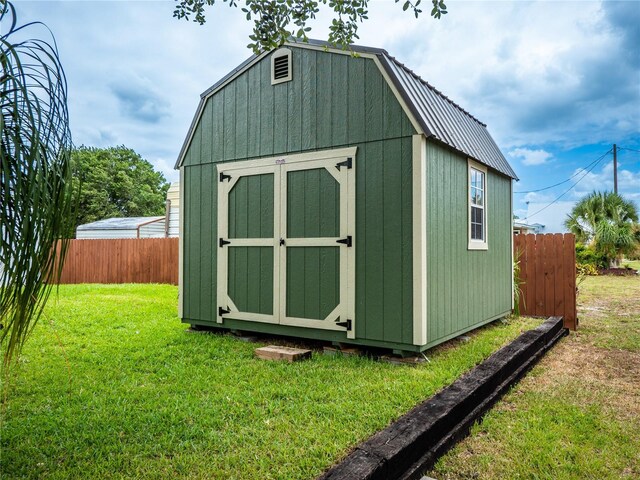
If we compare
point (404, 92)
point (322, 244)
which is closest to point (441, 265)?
point (322, 244)

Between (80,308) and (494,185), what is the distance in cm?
699

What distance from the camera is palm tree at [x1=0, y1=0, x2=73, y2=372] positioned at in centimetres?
126

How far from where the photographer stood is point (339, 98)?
4629 millimetres

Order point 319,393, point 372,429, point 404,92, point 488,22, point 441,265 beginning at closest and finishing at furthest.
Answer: point 372,429 → point 319,393 → point 404,92 → point 441,265 → point 488,22

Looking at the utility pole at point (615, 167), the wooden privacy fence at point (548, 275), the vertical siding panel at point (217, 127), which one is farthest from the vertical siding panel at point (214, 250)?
the utility pole at point (615, 167)

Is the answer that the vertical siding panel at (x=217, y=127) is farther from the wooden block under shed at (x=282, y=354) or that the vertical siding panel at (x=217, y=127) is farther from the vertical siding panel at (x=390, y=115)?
the wooden block under shed at (x=282, y=354)

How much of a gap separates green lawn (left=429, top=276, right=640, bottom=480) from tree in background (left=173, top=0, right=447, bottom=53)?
2825mm

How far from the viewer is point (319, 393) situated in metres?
3.22

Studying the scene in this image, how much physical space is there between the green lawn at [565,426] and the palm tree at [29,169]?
7.26ft

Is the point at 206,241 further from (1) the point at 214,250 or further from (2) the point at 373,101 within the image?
(2) the point at 373,101

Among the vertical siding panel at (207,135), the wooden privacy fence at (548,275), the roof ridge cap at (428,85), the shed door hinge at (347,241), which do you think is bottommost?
the wooden privacy fence at (548,275)

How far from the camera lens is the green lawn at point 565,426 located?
238 centimetres

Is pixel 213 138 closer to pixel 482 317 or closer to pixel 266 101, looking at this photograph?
pixel 266 101

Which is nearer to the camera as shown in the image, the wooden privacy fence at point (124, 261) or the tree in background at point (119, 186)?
the wooden privacy fence at point (124, 261)
